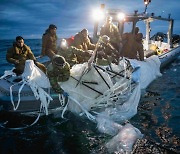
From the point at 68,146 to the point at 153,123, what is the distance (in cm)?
304

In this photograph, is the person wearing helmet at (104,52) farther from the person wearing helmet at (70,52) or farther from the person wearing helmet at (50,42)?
the person wearing helmet at (50,42)

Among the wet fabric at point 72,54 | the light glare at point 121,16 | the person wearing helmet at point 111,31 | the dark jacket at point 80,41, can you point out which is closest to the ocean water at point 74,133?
the wet fabric at point 72,54

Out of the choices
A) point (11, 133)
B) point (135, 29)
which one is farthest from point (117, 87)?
point (135, 29)

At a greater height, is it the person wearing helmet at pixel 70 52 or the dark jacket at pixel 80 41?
the dark jacket at pixel 80 41

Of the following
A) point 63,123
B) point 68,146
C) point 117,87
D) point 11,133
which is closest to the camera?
point 68,146

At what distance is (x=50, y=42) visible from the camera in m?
9.09

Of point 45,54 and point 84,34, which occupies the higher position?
point 84,34

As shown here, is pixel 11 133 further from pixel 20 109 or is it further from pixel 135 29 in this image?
pixel 135 29

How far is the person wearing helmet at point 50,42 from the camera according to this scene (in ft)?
29.4

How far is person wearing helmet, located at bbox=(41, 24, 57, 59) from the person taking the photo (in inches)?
353

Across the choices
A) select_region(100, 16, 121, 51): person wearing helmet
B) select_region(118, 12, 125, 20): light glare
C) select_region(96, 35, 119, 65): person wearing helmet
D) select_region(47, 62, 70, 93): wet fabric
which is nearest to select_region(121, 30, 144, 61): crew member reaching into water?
select_region(100, 16, 121, 51): person wearing helmet

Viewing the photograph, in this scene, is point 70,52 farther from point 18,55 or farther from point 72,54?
point 18,55

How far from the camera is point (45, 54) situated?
366 inches

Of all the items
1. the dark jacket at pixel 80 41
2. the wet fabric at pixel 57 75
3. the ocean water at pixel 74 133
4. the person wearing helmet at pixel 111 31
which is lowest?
the ocean water at pixel 74 133
